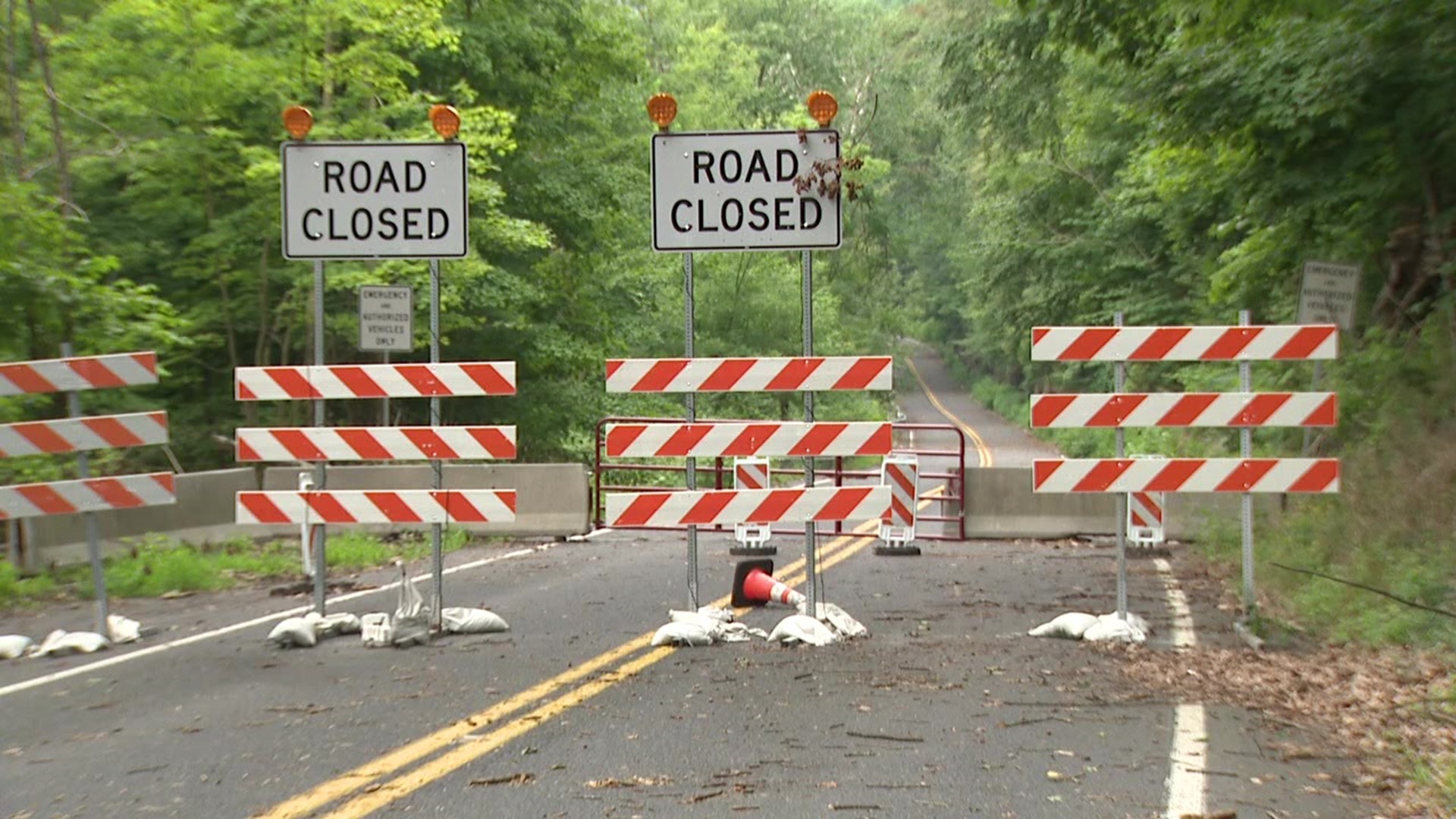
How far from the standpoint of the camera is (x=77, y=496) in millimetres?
10430

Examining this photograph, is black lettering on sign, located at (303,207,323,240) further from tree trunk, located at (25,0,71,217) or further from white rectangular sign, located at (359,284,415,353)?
tree trunk, located at (25,0,71,217)

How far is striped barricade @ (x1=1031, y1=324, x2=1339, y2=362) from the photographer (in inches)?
387

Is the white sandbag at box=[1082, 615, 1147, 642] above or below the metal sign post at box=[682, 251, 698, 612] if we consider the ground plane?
below

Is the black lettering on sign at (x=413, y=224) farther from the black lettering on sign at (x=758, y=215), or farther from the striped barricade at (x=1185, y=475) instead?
the striped barricade at (x=1185, y=475)

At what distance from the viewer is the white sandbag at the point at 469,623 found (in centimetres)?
1041

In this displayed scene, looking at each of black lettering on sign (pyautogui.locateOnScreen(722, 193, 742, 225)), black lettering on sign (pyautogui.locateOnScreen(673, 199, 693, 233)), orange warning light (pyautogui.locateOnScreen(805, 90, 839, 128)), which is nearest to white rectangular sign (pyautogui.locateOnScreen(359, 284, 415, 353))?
black lettering on sign (pyautogui.locateOnScreen(673, 199, 693, 233))

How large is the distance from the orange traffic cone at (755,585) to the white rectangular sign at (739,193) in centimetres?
276

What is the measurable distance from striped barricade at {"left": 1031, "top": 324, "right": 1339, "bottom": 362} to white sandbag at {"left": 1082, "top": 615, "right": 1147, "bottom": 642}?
72.2 inches

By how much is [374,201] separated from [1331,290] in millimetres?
10628

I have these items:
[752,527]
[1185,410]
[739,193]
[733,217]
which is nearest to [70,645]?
[733,217]

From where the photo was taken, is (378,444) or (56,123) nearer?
(378,444)

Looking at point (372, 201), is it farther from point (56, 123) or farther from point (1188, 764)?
point (56, 123)

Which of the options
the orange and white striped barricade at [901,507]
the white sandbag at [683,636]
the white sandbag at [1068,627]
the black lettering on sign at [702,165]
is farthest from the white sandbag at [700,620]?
the orange and white striped barricade at [901,507]

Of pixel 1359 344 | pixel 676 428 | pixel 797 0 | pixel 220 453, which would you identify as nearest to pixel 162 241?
pixel 220 453
